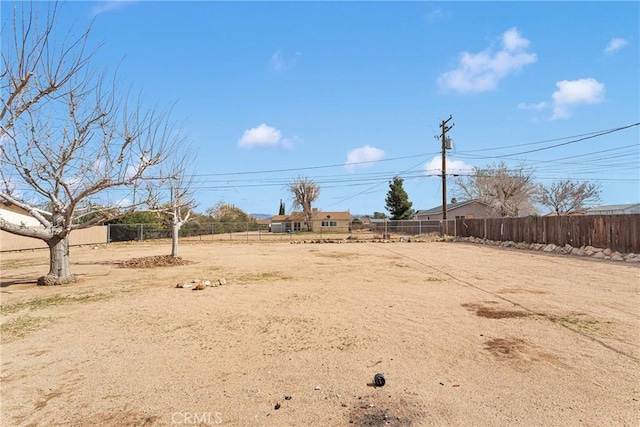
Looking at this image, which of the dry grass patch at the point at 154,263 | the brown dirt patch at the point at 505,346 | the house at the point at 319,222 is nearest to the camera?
the brown dirt patch at the point at 505,346

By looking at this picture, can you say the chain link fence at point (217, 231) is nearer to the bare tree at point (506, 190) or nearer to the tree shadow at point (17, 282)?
the bare tree at point (506, 190)

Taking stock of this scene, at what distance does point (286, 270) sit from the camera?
11.6 m

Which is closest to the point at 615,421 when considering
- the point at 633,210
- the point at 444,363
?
the point at 444,363

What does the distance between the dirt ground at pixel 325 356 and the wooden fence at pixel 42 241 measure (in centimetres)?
1870

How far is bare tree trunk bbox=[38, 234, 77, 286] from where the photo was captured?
9219 millimetres

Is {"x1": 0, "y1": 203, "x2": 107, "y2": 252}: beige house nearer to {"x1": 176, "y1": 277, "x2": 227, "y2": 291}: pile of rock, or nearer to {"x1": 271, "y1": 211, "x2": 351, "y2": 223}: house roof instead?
{"x1": 176, "y1": 277, "x2": 227, "y2": 291}: pile of rock

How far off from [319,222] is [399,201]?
13715 millimetres

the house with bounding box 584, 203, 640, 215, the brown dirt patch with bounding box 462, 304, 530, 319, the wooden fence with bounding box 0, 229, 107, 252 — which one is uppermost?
the house with bounding box 584, 203, 640, 215

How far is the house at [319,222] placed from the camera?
5565 cm

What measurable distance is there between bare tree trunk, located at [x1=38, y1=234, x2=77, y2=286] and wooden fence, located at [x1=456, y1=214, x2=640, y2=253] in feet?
61.3

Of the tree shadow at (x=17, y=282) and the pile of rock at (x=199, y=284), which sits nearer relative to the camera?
the pile of rock at (x=199, y=284)

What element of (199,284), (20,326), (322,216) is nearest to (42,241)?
(199,284)

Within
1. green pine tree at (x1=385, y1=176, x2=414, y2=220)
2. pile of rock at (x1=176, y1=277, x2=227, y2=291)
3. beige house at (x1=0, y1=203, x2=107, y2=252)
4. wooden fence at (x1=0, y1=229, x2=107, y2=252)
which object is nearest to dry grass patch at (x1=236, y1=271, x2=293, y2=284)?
pile of rock at (x1=176, y1=277, x2=227, y2=291)

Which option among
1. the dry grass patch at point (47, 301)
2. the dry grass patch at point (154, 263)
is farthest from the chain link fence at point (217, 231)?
the dry grass patch at point (47, 301)
